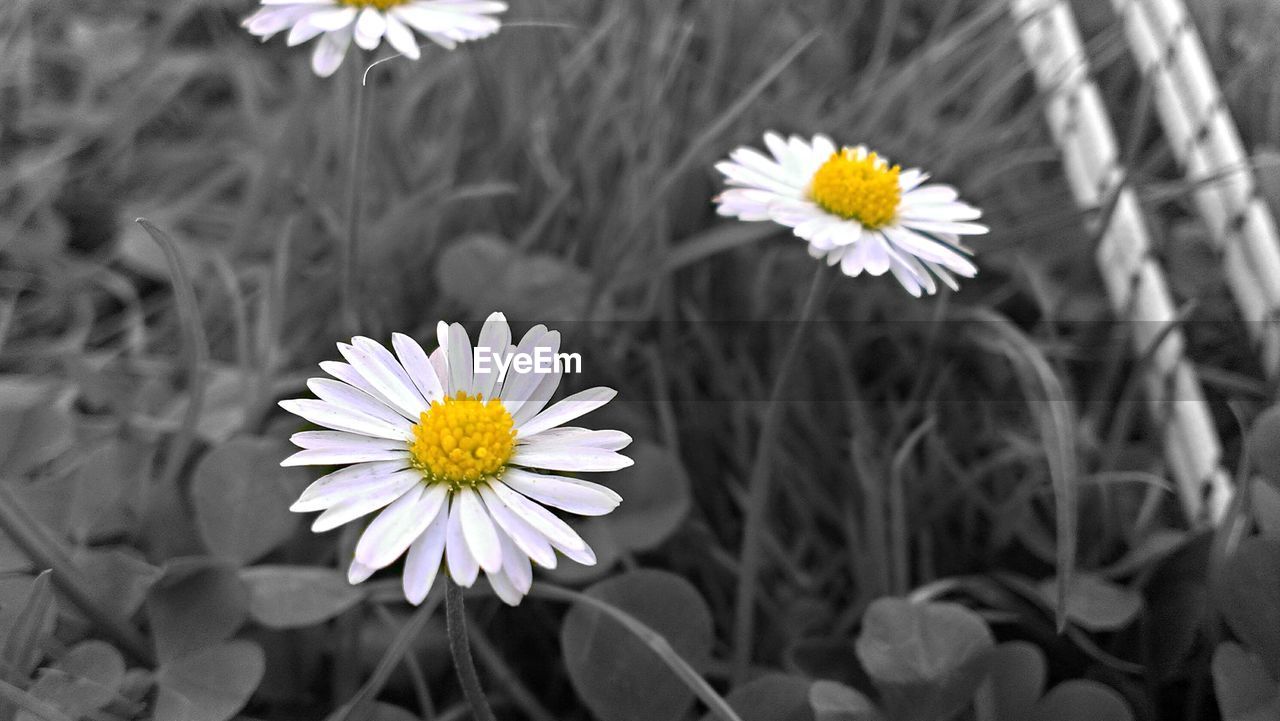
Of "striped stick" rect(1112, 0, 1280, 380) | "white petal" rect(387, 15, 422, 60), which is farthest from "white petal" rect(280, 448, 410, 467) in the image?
"striped stick" rect(1112, 0, 1280, 380)

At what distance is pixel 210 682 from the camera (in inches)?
25.4

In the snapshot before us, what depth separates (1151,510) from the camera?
0.89 metres

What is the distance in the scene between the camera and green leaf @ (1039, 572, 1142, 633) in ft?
2.52

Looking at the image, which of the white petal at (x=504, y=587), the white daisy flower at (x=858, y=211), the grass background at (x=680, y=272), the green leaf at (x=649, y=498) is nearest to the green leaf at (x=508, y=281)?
the grass background at (x=680, y=272)

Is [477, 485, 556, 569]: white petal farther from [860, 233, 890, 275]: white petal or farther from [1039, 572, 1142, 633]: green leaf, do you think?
[1039, 572, 1142, 633]: green leaf

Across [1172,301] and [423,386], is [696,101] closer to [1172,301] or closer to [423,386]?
[1172,301]

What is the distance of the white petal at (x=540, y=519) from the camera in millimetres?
493

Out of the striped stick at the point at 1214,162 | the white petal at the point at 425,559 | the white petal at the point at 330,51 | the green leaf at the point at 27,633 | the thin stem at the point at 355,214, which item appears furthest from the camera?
the striped stick at the point at 1214,162

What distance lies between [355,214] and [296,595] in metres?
0.32

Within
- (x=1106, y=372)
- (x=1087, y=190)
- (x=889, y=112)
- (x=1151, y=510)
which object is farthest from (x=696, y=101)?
(x=1151, y=510)

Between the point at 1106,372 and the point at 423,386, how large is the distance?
Answer: 2.46ft

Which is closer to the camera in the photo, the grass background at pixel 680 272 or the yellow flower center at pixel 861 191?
the yellow flower center at pixel 861 191

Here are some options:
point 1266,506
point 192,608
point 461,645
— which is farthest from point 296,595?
point 1266,506

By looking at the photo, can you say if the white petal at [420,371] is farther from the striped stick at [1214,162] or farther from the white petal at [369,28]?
the striped stick at [1214,162]
